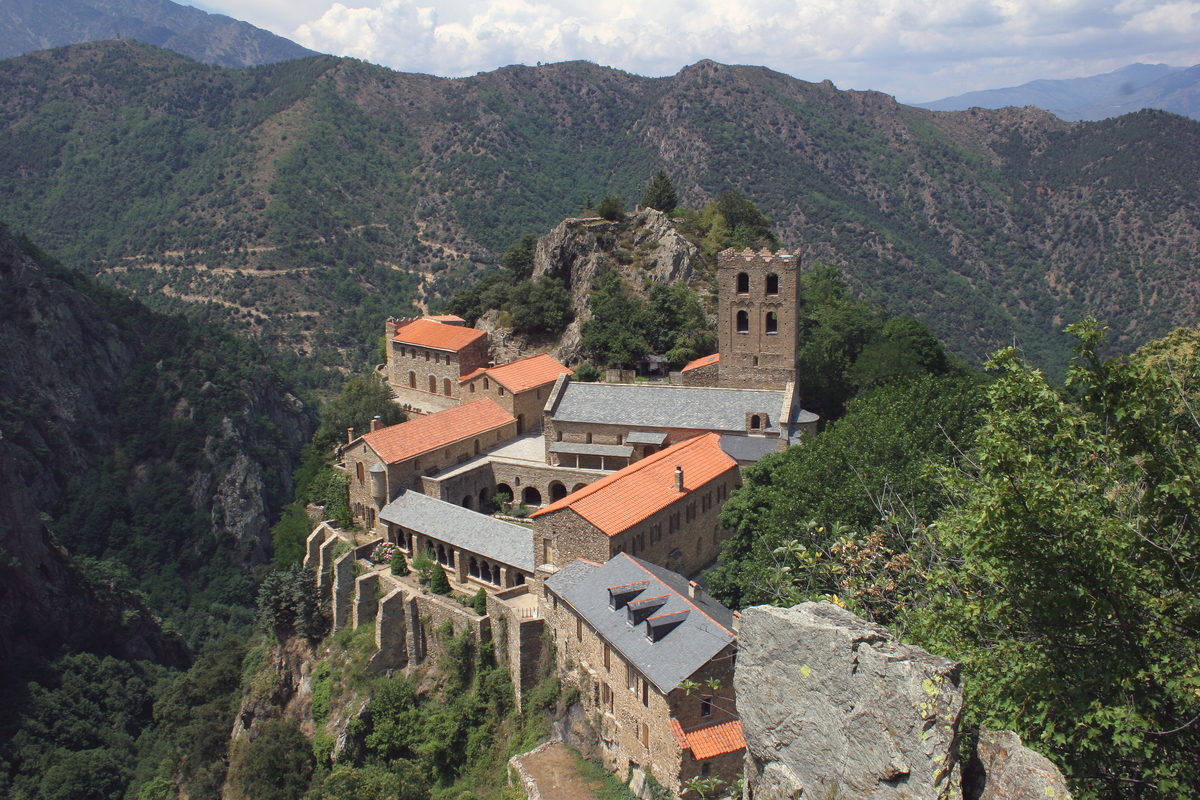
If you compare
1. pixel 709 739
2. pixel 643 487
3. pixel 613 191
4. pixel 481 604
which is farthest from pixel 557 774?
pixel 613 191

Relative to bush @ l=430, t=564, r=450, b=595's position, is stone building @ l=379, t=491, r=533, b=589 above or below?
above

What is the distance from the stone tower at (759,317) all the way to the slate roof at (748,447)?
579 cm

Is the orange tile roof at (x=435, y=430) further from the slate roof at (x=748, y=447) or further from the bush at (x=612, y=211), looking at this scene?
the bush at (x=612, y=211)

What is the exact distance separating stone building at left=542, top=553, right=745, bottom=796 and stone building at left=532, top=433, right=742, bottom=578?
176 cm

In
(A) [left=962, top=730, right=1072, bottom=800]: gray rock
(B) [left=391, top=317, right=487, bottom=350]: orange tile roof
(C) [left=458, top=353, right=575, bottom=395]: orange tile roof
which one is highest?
(A) [left=962, top=730, right=1072, bottom=800]: gray rock

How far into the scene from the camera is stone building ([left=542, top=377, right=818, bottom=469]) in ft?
144

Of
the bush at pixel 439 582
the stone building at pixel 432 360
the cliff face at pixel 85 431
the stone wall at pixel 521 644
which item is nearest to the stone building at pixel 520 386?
the stone building at pixel 432 360

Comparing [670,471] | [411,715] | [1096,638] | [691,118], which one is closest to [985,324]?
[691,118]

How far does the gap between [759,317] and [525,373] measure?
48.3ft

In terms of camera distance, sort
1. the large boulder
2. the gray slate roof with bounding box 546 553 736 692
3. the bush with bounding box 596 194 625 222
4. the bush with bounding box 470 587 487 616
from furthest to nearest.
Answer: the bush with bounding box 596 194 625 222
the bush with bounding box 470 587 487 616
the gray slate roof with bounding box 546 553 736 692
the large boulder

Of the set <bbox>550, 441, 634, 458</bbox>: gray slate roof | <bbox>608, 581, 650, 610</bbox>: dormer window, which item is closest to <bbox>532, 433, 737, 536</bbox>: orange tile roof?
<bbox>608, 581, 650, 610</bbox>: dormer window

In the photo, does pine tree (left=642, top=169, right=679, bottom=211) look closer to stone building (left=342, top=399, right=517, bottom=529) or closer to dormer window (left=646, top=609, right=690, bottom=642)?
stone building (left=342, top=399, right=517, bottom=529)

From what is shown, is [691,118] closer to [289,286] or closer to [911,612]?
[289,286]

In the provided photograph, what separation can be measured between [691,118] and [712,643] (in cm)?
16304
